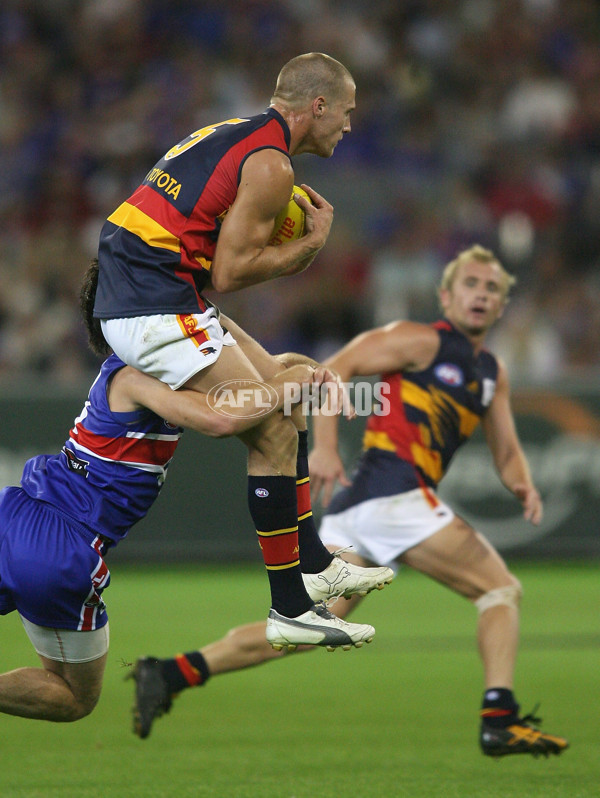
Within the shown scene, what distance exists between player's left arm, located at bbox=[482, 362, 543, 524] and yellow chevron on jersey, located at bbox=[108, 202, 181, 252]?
9.45 ft

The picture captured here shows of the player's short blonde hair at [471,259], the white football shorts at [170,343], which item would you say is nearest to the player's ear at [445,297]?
the player's short blonde hair at [471,259]

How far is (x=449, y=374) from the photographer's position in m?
6.42

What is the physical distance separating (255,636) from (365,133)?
31.5 ft

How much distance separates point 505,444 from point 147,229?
3026 millimetres

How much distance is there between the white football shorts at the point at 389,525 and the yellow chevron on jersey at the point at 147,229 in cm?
240

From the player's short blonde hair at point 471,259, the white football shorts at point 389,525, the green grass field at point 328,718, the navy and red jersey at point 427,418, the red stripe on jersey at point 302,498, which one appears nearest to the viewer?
the red stripe on jersey at point 302,498

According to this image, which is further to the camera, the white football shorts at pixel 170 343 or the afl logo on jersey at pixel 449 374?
the afl logo on jersey at pixel 449 374

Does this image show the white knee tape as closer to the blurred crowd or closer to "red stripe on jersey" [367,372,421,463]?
"red stripe on jersey" [367,372,421,463]

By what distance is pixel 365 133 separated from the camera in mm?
14383

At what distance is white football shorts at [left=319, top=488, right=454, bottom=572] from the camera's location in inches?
240

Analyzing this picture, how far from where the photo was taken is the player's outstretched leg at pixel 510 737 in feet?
17.8

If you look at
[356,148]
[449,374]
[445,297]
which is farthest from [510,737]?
[356,148]

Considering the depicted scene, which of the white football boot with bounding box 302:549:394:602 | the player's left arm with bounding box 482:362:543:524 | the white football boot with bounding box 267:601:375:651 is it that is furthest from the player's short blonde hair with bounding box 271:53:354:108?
the player's left arm with bounding box 482:362:543:524

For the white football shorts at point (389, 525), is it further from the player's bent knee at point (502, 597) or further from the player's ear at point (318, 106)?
the player's ear at point (318, 106)
